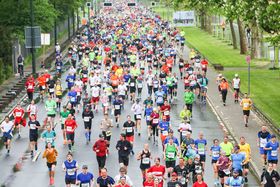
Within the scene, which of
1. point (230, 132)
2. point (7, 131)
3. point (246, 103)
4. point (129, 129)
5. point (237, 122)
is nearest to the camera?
point (129, 129)

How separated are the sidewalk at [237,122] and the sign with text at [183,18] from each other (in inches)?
2988

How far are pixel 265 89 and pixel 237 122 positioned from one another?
11562mm

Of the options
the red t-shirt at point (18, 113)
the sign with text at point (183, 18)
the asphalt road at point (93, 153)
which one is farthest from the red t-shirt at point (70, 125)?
the sign with text at point (183, 18)

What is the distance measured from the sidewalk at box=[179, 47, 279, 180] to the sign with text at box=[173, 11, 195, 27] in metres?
75.9

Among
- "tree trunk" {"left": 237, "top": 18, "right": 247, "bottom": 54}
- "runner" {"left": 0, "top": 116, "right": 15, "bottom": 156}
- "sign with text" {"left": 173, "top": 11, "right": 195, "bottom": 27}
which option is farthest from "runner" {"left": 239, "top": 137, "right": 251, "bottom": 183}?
"sign with text" {"left": 173, "top": 11, "right": 195, "bottom": 27}

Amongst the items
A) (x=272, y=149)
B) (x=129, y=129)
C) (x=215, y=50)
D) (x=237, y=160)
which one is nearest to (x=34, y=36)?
(x=129, y=129)

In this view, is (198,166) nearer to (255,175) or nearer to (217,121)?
(255,175)

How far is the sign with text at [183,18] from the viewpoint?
11894cm

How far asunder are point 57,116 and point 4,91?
9.77 m

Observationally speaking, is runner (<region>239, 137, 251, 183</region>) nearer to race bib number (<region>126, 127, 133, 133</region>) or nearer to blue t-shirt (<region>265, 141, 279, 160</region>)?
blue t-shirt (<region>265, 141, 279, 160</region>)

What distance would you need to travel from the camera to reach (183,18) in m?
120

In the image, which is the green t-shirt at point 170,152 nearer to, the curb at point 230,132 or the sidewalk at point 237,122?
the curb at point 230,132

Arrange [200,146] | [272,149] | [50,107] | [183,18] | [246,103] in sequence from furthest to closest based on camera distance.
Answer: [183,18], [246,103], [50,107], [272,149], [200,146]

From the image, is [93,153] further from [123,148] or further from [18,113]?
[18,113]
